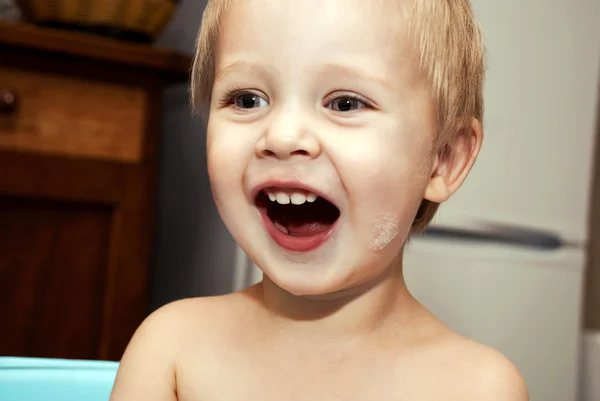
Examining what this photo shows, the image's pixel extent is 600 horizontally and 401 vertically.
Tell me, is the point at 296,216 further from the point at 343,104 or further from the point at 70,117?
the point at 70,117

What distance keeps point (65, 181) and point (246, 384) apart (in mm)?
608

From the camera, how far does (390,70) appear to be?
1.87ft

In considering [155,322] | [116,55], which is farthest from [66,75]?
[155,322]

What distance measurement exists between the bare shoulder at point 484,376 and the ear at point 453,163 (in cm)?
15

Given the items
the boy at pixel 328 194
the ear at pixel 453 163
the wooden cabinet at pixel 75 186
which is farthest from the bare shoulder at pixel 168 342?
the wooden cabinet at pixel 75 186

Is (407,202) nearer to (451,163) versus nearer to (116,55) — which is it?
(451,163)

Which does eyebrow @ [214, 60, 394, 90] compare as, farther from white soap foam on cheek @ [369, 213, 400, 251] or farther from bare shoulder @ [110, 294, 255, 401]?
bare shoulder @ [110, 294, 255, 401]

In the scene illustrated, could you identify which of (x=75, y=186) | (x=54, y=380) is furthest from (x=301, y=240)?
(x=75, y=186)

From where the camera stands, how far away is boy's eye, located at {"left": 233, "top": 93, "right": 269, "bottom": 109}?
586mm

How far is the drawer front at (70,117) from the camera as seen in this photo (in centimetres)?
107

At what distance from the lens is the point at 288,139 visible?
1.77 ft

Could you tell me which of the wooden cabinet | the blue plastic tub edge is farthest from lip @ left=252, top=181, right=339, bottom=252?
the wooden cabinet

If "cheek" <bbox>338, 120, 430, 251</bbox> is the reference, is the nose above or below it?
above

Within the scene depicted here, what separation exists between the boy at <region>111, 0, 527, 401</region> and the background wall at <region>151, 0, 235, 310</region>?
0.55 metres
